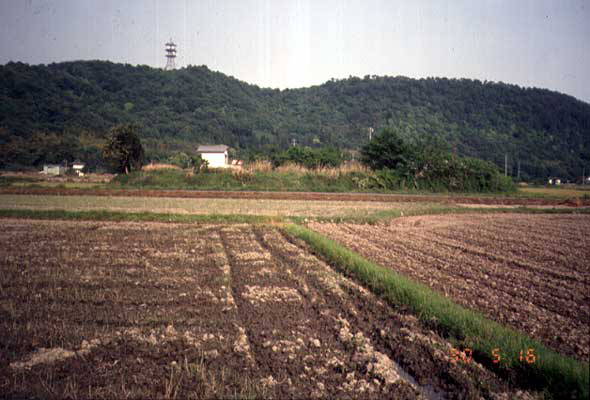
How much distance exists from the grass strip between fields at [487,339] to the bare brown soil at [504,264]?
0.42 m

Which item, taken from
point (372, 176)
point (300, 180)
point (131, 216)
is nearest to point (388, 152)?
point (372, 176)

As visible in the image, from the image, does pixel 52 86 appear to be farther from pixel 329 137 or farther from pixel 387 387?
pixel 387 387

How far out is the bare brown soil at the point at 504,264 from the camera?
613 centimetres

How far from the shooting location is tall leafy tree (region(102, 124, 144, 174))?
39.2 m

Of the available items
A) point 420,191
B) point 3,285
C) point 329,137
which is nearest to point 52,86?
point 329,137

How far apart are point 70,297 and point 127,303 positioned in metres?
0.94

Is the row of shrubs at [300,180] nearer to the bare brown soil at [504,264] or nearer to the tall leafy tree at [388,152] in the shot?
the tall leafy tree at [388,152]

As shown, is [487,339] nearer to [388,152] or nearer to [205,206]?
[205,206]

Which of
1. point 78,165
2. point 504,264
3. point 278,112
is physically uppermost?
point 278,112

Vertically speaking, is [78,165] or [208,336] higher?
[78,165]

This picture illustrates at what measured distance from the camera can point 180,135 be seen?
87.9 m

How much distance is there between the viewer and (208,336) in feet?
18.0
